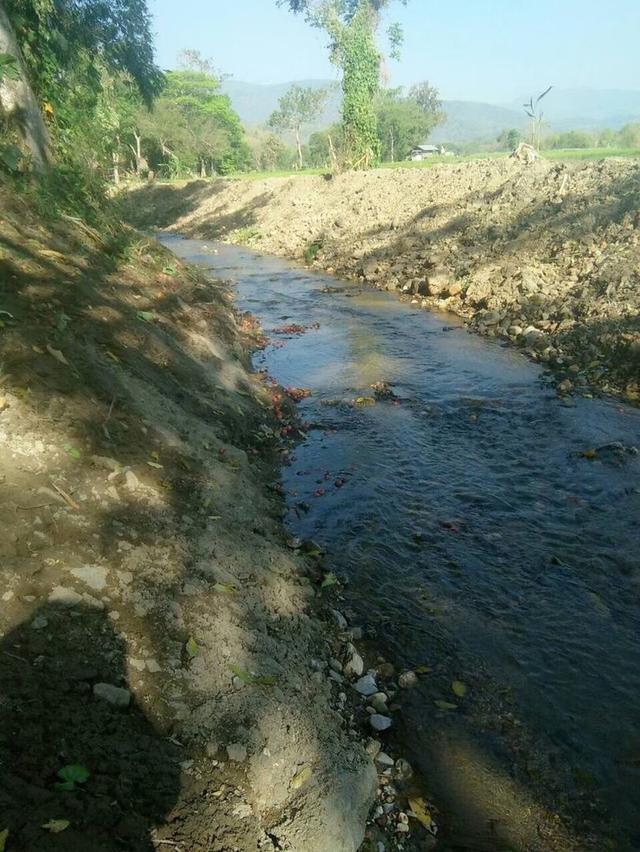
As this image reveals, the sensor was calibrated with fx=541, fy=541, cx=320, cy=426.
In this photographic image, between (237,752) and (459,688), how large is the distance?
203 cm

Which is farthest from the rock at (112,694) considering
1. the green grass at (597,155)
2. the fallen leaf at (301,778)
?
the green grass at (597,155)

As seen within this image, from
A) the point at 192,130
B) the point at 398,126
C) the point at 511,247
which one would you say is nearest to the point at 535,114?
the point at 511,247

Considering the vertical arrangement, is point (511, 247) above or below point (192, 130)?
below


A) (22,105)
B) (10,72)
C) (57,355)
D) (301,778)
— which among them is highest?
(10,72)

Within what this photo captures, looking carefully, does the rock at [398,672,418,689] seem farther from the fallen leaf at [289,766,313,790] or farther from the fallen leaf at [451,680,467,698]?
the fallen leaf at [289,766,313,790]

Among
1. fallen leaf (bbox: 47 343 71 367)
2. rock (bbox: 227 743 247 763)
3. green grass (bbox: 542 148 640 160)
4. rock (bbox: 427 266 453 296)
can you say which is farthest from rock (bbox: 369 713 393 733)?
green grass (bbox: 542 148 640 160)

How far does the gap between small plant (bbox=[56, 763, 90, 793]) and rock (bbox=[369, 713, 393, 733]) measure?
207cm

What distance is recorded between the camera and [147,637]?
11.3 ft

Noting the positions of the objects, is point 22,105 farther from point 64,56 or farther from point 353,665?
point 353,665

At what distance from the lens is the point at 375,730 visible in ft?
12.8

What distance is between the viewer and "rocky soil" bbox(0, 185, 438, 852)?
104 inches

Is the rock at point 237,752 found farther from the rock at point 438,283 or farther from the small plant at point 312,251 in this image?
the small plant at point 312,251

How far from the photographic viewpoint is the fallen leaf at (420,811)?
11.0ft

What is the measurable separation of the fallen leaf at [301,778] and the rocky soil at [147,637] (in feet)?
0.06
